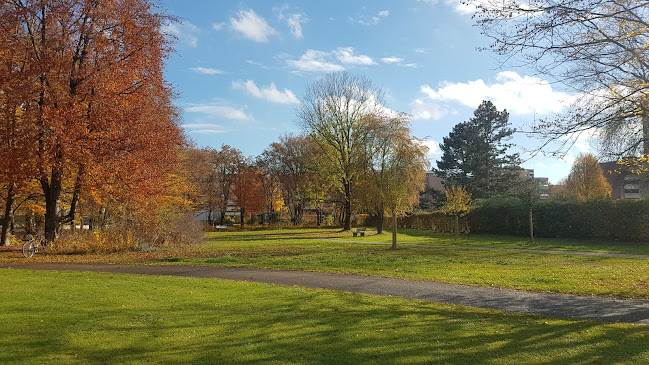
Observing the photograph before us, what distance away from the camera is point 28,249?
17.3 meters

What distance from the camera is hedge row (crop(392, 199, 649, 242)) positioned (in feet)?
85.9

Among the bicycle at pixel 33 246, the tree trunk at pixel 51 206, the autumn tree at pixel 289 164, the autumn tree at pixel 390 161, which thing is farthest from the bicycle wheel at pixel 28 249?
the autumn tree at pixel 289 164

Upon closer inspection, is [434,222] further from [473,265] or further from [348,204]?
[473,265]

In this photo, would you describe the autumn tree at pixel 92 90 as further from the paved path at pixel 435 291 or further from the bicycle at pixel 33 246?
the paved path at pixel 435 291

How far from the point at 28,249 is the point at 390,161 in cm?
2479

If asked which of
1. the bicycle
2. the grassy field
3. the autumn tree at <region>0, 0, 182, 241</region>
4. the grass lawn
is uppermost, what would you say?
the autumn tree at <region>0, 0, 182, 241</region>

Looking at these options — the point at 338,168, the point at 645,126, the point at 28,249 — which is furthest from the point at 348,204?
the point at 645,126

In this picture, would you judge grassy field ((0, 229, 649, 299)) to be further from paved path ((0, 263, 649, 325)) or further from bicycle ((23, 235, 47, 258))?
paved path ((0, 263, 649, 325))

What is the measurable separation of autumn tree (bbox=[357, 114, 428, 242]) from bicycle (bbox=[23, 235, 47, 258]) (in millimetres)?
19826

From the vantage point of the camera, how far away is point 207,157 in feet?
178

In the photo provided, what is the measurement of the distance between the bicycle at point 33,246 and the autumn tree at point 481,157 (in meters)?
42.8

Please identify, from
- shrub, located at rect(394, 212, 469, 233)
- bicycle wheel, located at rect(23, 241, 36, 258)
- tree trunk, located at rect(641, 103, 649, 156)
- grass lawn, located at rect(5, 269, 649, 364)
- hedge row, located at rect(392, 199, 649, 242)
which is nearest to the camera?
grass lawn, located at rect(5, 269, 649, 364)

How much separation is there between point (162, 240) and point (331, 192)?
87.1 ft

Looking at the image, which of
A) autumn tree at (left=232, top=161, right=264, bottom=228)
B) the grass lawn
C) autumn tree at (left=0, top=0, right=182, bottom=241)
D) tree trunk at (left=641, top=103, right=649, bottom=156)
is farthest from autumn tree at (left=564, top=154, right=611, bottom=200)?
the grass lawn
